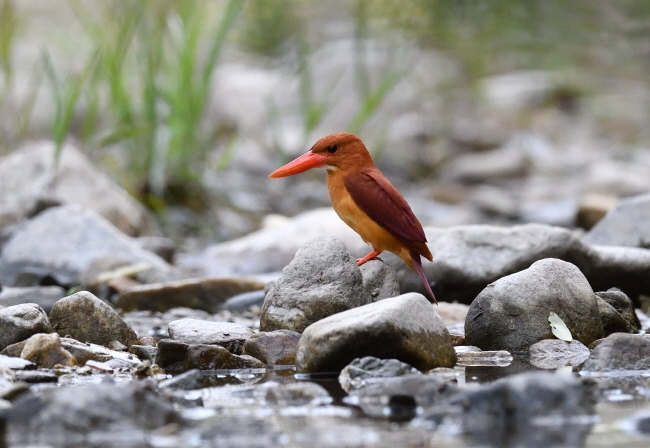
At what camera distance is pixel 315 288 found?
3680 millimetres

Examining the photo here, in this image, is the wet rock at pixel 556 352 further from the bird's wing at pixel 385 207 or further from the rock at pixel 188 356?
the rock at pixel 188 356

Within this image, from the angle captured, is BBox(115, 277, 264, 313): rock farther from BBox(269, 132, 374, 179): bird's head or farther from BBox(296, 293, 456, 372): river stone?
BBox(296, 293, 456, 372): river stone

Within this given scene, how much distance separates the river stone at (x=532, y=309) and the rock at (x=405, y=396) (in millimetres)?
958

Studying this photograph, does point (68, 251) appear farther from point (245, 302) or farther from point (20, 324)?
point (20, 324)

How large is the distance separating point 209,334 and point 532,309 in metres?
1.21

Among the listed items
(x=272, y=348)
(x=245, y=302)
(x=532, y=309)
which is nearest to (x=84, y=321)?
(x=272, y=348)

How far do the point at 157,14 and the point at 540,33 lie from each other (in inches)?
118

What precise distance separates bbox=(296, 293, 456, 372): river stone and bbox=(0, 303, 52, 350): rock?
39.0 inches

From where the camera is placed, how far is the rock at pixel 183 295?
16.2ft

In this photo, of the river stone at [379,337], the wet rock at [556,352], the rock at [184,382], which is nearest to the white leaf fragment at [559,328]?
the wet rock at [556,352]

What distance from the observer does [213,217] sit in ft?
25.6

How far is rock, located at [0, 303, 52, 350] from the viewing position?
3.45m

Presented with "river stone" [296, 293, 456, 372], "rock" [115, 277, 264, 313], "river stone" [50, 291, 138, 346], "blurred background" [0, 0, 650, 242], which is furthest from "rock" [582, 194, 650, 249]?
"river stone" [50, 291, 138, 346]

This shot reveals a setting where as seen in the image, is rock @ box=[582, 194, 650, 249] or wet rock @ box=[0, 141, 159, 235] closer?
rock @ box=[582, 194, 650, 249]
